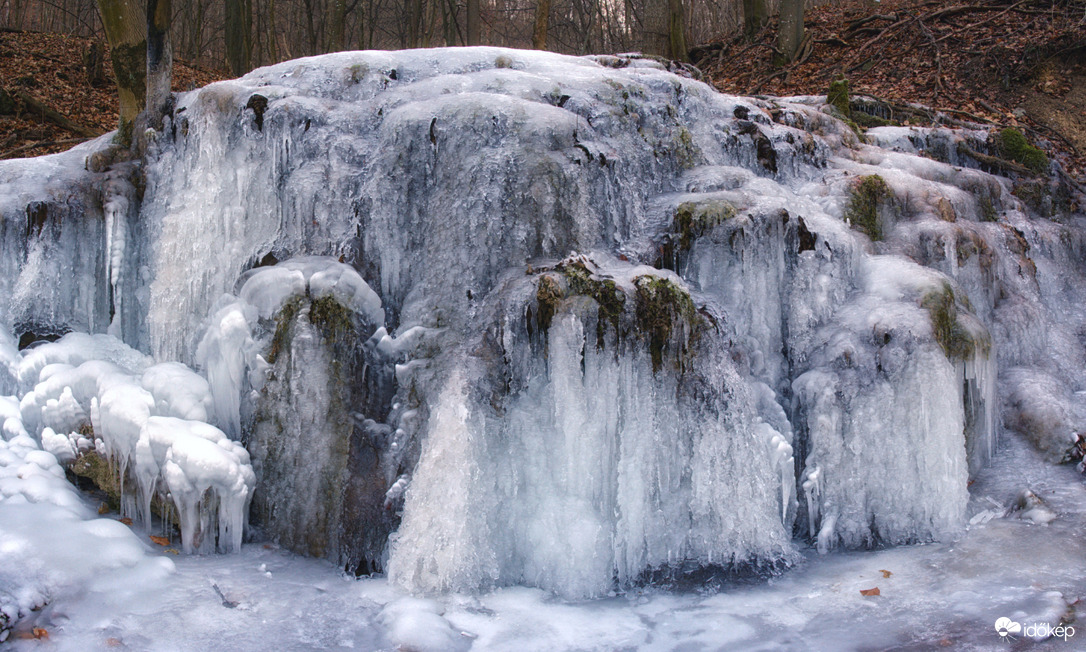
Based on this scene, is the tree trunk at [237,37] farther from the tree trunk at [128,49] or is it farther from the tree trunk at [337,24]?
the tree trunk at [128,49]

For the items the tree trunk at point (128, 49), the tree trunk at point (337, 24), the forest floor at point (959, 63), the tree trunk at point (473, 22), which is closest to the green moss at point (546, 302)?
→ the tree trunk at point (128, 49)

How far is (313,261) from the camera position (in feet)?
16.4

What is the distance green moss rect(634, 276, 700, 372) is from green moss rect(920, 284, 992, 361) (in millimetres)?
1615

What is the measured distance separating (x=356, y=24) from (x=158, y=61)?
1751 cm

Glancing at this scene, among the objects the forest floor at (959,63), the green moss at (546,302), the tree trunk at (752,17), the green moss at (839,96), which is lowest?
the green moss at (546,302)

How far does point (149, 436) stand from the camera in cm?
435

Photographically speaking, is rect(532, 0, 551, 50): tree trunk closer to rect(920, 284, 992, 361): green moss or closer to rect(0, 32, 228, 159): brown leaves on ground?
rect(0, 32, 228, 159): brown leaves on ground

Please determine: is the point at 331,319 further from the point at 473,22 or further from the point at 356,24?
the point at 356,24

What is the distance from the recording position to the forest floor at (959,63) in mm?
9633

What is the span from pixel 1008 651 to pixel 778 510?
1.47m

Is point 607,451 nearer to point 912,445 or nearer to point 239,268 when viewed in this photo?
point 912,445

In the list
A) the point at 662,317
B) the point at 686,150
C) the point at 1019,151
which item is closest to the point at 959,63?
the point at 1019,151

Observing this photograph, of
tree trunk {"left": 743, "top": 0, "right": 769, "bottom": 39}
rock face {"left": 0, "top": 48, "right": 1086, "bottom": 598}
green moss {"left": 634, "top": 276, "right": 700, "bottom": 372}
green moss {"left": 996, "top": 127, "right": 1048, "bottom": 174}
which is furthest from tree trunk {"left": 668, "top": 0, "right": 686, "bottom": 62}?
green moss {"left": 634, "top": 276, "right": 700, "bottom": 372}

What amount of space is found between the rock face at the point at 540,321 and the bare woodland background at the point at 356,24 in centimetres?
872
